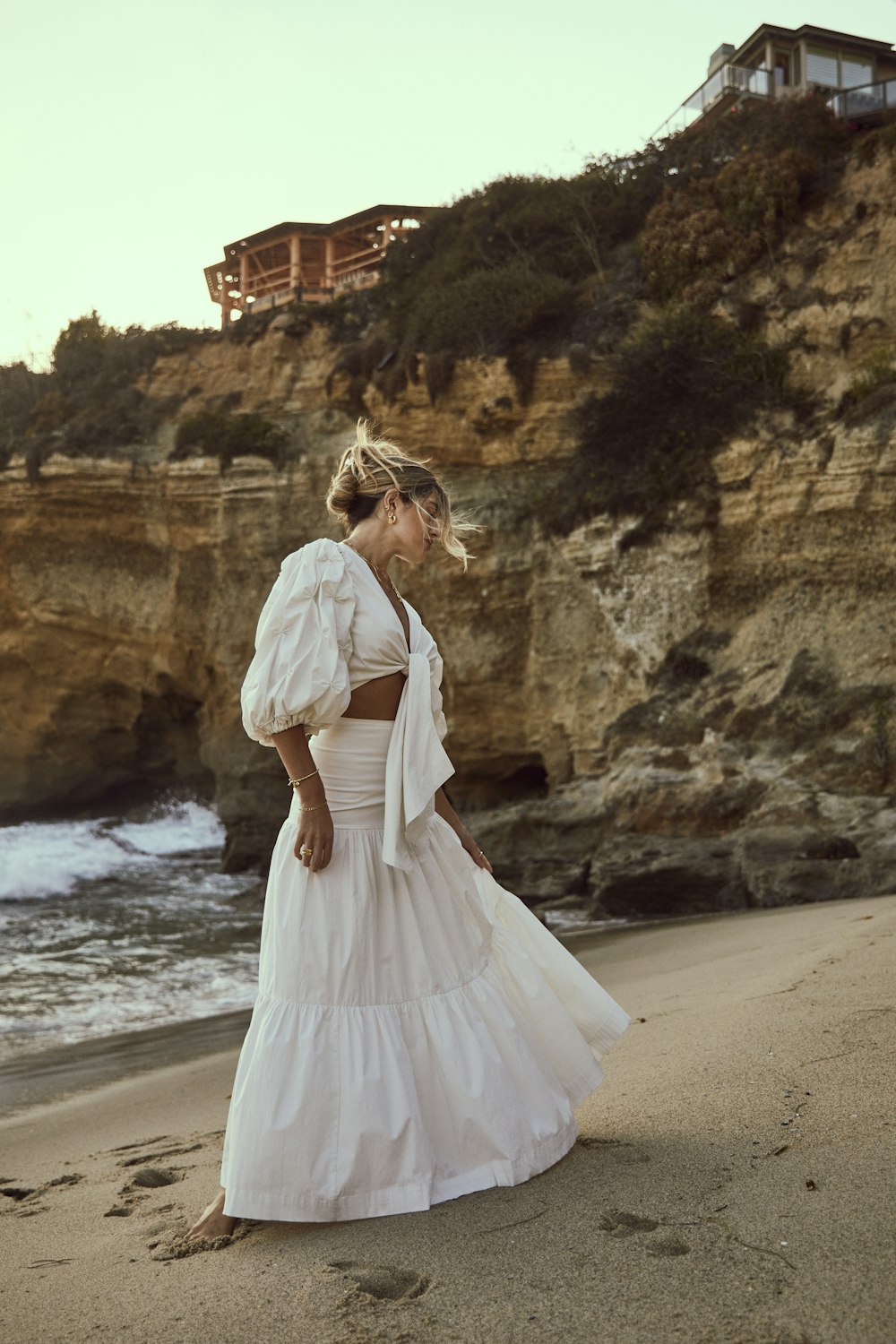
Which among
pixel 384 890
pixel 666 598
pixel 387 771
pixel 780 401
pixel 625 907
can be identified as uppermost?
pixel 780 401

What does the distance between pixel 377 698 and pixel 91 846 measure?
656 inches

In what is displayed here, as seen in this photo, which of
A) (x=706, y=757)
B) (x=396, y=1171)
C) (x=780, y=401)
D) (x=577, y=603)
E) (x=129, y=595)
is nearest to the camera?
(x=396, y=1171)

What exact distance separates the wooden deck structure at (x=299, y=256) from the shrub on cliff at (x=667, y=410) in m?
10.8

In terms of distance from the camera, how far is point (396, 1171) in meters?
2.52

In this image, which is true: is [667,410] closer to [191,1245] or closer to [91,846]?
[191,1245]

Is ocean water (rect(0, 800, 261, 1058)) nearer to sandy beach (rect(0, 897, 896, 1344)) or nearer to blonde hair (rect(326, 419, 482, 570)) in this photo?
sandy beach (rect(0, 897, 896, 1344))

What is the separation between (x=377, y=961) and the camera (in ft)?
8.95

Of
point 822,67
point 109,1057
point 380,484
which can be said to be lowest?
point 109,1057

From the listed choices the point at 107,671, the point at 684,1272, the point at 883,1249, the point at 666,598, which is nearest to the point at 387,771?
the point at 684,1272

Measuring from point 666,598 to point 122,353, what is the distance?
11.3 meters

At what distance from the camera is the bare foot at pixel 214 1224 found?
8.25 ft

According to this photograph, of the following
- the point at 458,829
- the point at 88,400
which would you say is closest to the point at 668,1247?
the point at 458,829

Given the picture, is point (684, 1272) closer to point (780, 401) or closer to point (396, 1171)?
point (396, 1171)

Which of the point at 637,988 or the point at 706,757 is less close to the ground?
the point at 706,757
